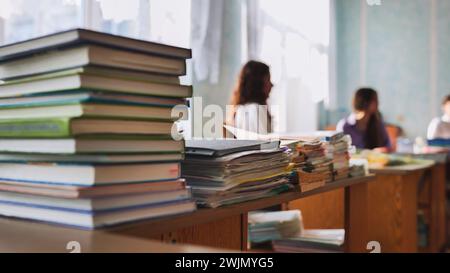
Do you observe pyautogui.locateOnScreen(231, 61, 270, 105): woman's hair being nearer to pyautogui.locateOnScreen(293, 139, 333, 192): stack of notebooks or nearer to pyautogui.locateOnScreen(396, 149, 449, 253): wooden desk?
pyautogui.locateOnScreen(396, 149, 449, 253): wooden desk

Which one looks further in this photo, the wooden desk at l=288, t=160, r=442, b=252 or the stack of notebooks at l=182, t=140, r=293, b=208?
the wooden desk at l=288, t=160, r=442, b=252

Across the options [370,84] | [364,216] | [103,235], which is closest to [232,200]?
[103,235]

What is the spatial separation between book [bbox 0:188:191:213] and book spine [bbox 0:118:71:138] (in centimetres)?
10

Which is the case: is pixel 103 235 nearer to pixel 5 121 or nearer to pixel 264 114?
pixel 5 121

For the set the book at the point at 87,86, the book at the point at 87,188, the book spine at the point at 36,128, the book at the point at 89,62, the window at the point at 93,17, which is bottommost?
the book at the point at 87,188

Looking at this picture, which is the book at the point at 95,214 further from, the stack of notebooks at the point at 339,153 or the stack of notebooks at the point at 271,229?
the stack of notebooks at the point at 271,229

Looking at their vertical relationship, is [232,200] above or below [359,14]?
below

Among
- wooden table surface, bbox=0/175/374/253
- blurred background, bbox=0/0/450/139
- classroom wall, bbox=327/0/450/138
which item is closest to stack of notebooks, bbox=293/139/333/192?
wooden table surface, bbox=0/175/374/253

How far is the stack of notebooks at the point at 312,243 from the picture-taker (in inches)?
70.1

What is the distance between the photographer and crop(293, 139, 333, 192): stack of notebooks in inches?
48.2

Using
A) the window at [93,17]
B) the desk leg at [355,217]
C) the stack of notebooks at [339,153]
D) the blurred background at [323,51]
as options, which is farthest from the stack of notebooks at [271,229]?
the blurred background at [323,51]

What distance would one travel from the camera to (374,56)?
682 centimetres

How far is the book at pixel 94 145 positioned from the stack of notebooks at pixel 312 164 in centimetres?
41
